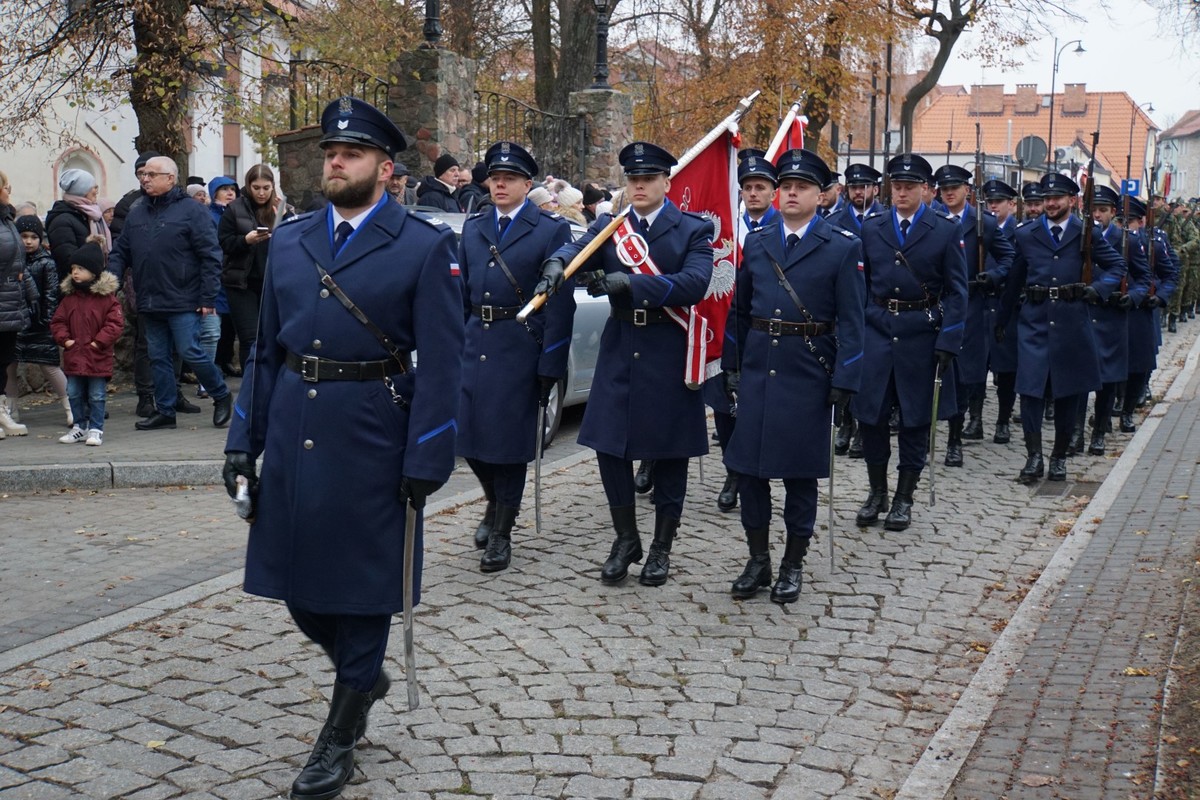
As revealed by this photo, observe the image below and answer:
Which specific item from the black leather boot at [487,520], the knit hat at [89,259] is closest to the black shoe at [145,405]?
the knit hat at [89,259]

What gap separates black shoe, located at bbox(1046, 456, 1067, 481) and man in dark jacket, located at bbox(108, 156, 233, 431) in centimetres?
620

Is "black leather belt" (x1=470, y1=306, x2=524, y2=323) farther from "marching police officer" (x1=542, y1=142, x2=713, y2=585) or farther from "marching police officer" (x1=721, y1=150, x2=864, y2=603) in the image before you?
"marching police officer" (x1=721, y1=150, x2=864, y2=603)

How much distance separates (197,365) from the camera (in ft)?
35.2

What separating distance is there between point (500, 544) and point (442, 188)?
23.6 ft

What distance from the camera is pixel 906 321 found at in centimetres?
887

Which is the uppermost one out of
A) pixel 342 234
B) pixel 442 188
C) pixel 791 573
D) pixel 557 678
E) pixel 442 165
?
pixel 442 165

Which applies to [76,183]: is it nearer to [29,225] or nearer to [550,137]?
[29,225]

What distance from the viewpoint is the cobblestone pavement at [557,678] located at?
463 centimetres

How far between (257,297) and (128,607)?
5.48 meters

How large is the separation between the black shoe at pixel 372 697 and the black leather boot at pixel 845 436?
6.90 meters

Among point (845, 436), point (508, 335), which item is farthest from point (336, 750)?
point (845, 436)

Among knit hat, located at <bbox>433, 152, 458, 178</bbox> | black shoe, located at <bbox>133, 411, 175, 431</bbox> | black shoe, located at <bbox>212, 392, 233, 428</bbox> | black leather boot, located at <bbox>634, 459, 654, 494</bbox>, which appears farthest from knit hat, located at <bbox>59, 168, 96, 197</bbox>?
black leather boot, located at <bbox>634, 459, 654, 494</bbox>

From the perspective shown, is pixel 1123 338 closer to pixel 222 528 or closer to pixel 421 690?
pixel 222 528

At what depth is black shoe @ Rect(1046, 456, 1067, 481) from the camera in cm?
1032
